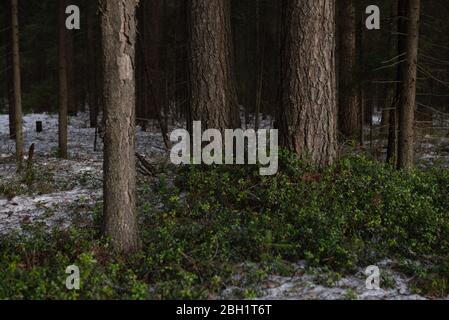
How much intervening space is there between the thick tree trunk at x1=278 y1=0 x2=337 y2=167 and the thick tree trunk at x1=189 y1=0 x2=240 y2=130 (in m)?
1.40

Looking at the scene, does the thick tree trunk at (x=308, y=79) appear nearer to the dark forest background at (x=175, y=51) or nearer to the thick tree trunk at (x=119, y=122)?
the thick tree trunk at (x=119, y=122)

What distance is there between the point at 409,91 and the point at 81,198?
21.6ft

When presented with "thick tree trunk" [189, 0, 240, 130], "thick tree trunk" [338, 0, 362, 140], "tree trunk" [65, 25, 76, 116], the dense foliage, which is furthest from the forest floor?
"tree trunk" [65, 25, 76, 116]

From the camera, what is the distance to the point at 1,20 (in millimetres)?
23594

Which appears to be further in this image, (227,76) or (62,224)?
(227,76)

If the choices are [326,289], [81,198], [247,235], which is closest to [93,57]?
[81,198]

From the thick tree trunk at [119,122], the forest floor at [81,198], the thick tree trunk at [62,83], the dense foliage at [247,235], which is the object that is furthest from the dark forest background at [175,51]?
the thick tree trunk at [119,122]

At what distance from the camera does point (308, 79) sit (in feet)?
28.8

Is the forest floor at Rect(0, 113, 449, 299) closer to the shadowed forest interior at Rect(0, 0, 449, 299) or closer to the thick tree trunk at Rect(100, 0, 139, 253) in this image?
the shadowed forest interior at Rect(0, 0, 449, 299)

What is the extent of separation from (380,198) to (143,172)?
4.81m

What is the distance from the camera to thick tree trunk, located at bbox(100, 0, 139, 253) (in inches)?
244
